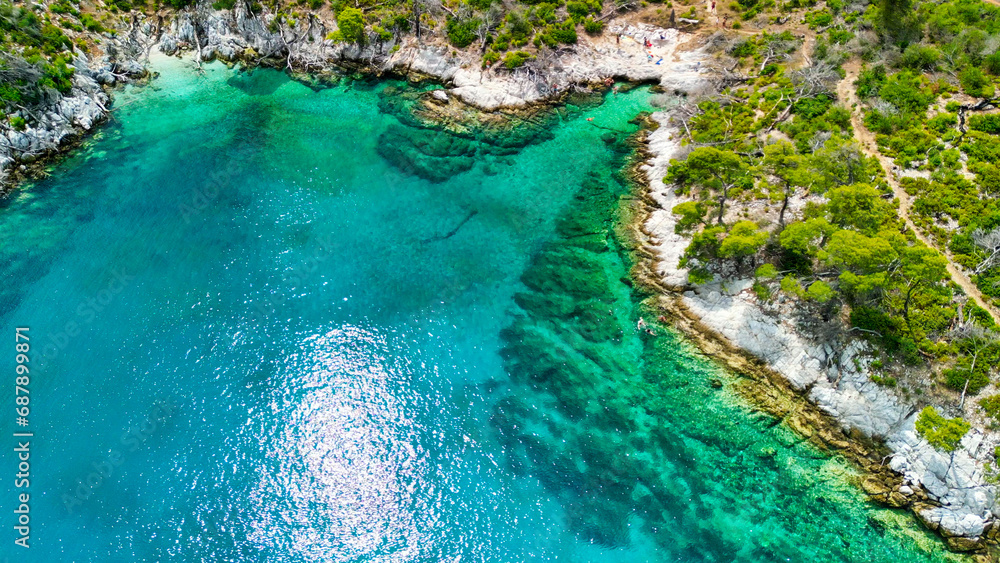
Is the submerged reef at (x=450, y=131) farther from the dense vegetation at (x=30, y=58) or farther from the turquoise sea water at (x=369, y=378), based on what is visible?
the dense vegetation at (x=30, y=58)

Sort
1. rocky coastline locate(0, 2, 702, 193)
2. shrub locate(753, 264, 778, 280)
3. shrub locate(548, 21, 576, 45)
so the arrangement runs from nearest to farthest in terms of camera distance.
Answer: shrub locate(753, 264, 778, 280) → rocky coastline locate(0, 2, 702, 193) → shrub locate(548, 21, 576, 45)

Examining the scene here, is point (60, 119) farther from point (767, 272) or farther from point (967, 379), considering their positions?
point (967, 379)

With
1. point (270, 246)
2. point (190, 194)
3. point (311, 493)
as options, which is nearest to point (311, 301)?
point (270, 246)

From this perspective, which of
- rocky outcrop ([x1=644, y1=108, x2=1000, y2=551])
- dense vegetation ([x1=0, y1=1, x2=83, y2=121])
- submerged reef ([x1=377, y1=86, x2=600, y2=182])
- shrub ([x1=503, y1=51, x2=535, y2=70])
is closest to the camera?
rocky outcrop ([x1=644, y1=108, x2=1000, y2=551])

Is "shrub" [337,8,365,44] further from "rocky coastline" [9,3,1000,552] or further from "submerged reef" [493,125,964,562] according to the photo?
"submerged reef" [493,125,964,562]

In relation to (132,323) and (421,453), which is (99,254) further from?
(421,453)

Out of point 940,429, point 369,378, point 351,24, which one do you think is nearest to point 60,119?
point 351,24

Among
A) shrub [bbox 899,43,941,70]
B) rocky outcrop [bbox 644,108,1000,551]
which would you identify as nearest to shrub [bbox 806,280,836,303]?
rocky outcrop [bbox 644,108,1000,551]
